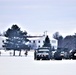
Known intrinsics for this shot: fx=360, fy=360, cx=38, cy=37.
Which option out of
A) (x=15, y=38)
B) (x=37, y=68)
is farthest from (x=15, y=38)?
(x=37, y=68)

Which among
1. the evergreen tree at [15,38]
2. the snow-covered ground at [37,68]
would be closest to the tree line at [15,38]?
the evergreen tree at [15,38]

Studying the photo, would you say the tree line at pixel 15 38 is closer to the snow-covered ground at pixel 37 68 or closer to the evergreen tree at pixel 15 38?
the evergreen tree at pixel 15 38

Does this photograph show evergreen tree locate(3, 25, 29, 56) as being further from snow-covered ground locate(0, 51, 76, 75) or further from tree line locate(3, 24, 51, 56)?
snow-covered ground locate(0, 51, 76, 75)

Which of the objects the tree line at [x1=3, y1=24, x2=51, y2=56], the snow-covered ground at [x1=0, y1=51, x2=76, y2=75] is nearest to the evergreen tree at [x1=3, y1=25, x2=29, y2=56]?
the tree line at [x1=3, y1=24, x2=51, y2=56]

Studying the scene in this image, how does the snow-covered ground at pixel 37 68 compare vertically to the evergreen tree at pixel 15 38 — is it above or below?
below

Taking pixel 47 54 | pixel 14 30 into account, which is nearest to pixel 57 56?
pixel 47 54

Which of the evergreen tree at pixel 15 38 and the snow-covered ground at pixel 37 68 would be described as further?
the evergreen tree at pixel 15 38

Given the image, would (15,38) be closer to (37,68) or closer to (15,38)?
(15,38)

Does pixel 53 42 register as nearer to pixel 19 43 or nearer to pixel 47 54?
pixel 19 43

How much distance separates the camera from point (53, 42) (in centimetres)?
18375

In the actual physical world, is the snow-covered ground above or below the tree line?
below

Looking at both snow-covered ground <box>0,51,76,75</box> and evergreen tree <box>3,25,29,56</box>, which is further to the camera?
evergreen tree <box>3,25,29,56</box>

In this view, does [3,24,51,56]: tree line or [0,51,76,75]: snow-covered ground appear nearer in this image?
[0,51,76,75]: snow-covered ground

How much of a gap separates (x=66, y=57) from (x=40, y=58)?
19.9ft
